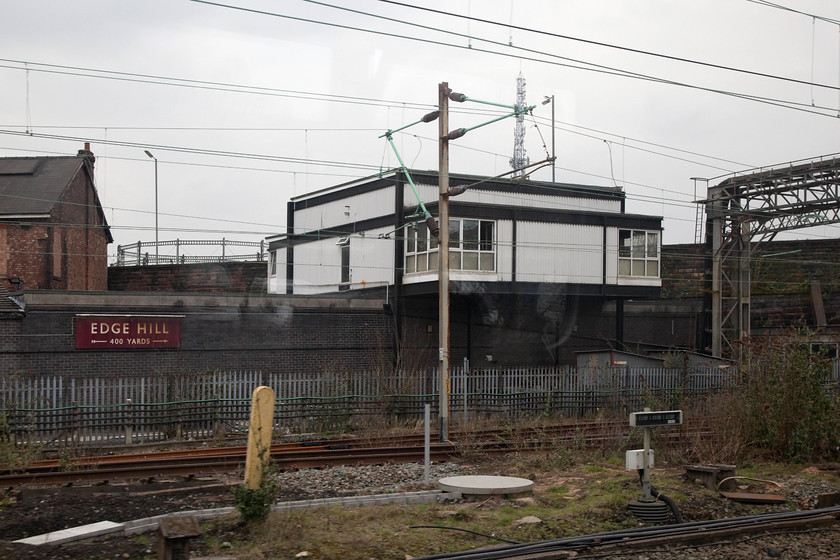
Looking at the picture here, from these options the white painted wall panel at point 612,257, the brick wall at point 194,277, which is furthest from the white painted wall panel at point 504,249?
the brick wall at point 194,277

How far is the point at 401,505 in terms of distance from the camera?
10.1 metres

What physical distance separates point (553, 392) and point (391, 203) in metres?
12.3

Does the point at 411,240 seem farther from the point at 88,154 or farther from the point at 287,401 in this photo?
the point at 88,154

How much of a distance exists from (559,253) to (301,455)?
18.4 m

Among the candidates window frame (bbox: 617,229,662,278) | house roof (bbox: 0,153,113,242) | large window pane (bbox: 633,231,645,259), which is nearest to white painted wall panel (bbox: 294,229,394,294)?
house roof (bbox: 0,153,113,242)

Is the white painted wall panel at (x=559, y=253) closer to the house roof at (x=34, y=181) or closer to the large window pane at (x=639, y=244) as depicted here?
the large window pane at (x=639, y=244)

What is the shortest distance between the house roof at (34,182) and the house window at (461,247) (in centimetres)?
1526

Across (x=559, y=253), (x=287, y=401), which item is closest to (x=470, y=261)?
(x=559, y=253)

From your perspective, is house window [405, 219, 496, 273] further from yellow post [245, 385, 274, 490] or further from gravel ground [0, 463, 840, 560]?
yellow post [245, 385, 274, 490]

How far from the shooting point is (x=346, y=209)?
3388 cm

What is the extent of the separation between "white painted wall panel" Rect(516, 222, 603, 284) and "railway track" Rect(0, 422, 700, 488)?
1236 cm

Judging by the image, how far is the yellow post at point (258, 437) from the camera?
8266 mm

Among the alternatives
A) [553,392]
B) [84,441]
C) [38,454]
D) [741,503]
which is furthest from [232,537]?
[553,392]

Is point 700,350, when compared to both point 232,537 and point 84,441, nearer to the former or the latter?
point 84,441
